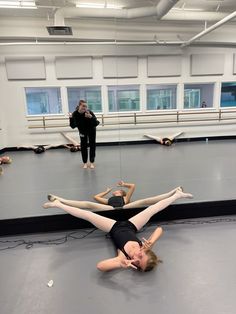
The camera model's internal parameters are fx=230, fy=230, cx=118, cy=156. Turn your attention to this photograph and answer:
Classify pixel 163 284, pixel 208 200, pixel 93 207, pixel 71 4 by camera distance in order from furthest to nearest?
1. pixel 71 4
2. pixel 208 200
3. pixel 93 207
4. pixel 163 284

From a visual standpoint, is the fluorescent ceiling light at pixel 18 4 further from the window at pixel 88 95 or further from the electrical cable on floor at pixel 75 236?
the electrical cable on floor at pixel 75 236

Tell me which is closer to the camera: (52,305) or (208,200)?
(52,305)

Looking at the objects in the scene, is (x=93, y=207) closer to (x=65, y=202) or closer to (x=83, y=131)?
(x=65, y=202)

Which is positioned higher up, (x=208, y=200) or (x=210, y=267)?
(x=208, y=200)

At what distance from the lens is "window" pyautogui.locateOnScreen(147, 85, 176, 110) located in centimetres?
684

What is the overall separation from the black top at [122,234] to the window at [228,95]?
625 cm

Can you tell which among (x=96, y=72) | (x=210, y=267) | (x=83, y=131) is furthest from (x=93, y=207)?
(x=96, y=72)

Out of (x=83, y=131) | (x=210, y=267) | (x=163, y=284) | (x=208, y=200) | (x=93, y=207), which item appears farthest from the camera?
(x=83, y=131)

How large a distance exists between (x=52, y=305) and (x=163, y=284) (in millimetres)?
785

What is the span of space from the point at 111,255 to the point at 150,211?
591 mm

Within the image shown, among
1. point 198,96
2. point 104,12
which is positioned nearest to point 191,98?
point 198,96

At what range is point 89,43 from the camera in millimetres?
6055

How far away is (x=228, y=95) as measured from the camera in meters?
7.17

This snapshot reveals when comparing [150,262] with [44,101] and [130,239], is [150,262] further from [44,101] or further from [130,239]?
[44,101]
